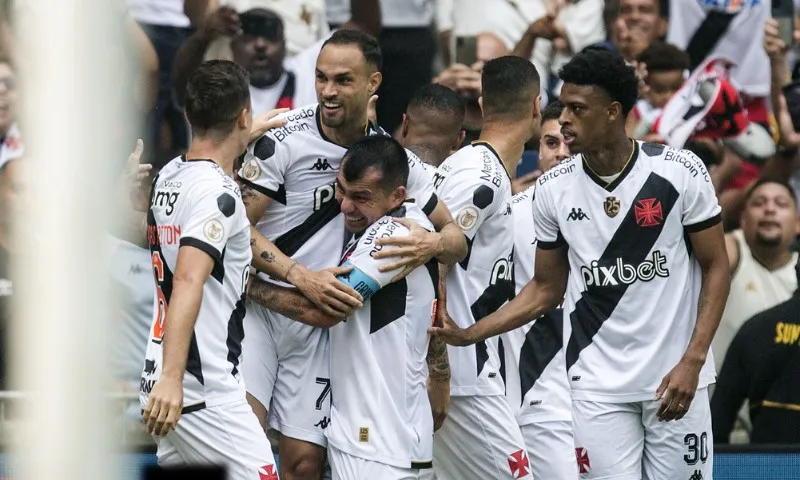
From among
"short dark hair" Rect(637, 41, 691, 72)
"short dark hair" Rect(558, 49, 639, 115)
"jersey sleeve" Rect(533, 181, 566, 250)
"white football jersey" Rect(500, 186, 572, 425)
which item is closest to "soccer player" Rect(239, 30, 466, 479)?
"jersey sleeve" Rect(533, 181, 566, 250)

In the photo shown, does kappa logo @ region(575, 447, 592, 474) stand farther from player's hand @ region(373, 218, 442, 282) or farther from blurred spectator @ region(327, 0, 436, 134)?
blurred spectator @ region(327, 0, 436, 134)

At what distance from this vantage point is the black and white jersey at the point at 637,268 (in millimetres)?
4859

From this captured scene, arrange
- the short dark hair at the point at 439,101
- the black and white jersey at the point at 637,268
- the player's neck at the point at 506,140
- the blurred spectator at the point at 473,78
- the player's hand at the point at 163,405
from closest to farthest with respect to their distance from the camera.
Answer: the player's hand at the point at 163,405 < the black and white jersey at the point at 637,268 < the player's neck at the point at 506,140 < the short dark hair at the point at 439,101 < the blurred spectator at the point at 473,78

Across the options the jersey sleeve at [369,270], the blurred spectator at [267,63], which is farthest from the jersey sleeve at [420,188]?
the blurred spectator at [267,63]

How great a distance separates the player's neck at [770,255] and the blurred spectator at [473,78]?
1.88 meters

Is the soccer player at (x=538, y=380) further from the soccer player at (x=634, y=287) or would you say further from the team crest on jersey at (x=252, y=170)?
the team crest on jersey at (x=252, y=170)

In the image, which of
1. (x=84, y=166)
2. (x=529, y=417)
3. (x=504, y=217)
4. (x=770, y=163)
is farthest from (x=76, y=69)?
(x=770, y=163)

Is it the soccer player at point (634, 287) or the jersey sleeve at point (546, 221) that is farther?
the jersey sleeve at point (546, 221)

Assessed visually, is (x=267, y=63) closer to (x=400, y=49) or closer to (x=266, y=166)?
(x=400, y=49)

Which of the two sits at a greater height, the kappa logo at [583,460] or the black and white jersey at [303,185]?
the black and white jersey at [303,185]

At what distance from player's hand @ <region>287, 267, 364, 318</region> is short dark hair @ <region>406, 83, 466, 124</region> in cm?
141

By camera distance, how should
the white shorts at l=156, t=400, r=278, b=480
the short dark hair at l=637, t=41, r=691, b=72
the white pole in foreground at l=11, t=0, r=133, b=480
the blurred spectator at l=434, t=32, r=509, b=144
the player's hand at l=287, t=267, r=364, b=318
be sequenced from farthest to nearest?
the short dark hair at l=637, t=41, r=691, b=72 < the blurred spectator at l=434, t=32, r=509, b=144 < the player's hand at l=287, t=267, r=364, b=318 < the white shorts at l=156, t=400, r=278, b=480 < the white pole in foreground at l=11, t=0, r=133, b=480

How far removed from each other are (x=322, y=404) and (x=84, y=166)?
3.97 m

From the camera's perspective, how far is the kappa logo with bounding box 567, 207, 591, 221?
4992 millimetres
